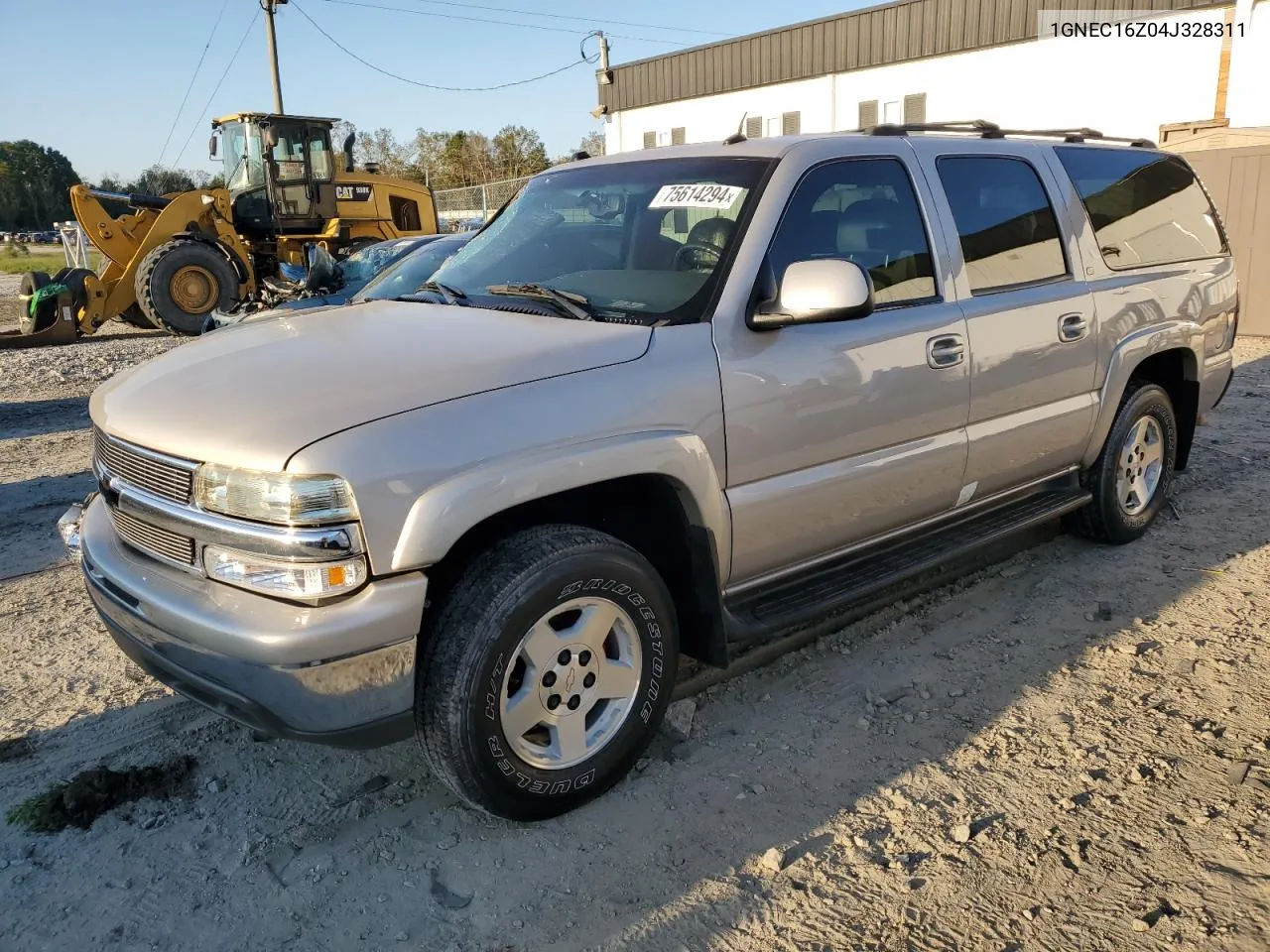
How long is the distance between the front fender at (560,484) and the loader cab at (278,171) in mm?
14611

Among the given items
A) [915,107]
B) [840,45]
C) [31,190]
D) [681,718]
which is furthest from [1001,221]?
[31,190]

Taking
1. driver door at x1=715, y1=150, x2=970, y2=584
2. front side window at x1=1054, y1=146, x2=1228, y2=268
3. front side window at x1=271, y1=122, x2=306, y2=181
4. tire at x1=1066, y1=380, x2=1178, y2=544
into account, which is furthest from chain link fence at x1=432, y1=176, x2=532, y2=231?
driver door at x1=715, y1=150, x2=970, y2=584

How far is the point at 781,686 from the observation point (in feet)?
12.2

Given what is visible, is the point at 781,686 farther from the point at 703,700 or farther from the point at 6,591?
the point at 6,591

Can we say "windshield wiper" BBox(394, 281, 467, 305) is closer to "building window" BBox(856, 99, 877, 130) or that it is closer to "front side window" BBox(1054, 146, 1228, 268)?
"front side window" BBox(1054, 146, 1228, 268)

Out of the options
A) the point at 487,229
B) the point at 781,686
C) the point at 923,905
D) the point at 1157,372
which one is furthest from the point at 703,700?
the point at 1157,372

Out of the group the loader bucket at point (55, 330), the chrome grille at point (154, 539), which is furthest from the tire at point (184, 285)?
the chrome grille at point (154, 539)

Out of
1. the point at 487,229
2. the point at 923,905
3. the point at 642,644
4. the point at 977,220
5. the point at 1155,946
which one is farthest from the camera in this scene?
the point at 487,229

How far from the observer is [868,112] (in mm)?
20859

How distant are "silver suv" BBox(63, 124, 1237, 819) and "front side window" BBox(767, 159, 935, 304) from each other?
0.01 meters

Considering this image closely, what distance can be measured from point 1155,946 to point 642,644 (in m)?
1.54

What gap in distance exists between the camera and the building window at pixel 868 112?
67.7ft

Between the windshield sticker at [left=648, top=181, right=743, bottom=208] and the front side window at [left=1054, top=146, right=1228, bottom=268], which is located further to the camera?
the front side window at [left=1054, top=146, right=1228, bottom=268]

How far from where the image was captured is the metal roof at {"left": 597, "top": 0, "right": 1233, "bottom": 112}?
58.0ft
